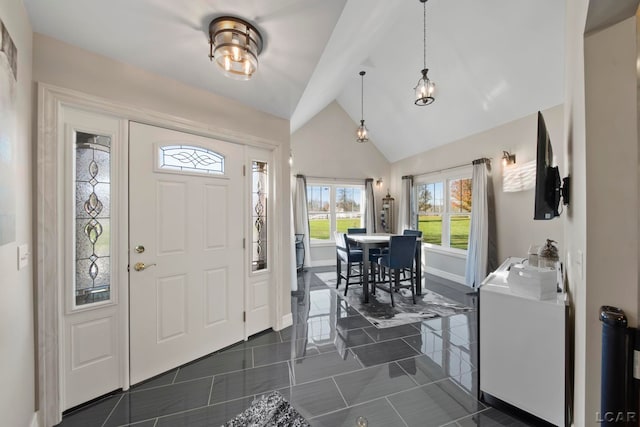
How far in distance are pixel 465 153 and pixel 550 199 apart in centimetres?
319

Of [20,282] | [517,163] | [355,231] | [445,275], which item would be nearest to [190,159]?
[20,282]

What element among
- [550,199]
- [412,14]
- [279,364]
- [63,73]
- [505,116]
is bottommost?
[279,364]

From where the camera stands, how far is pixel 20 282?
4.12ft

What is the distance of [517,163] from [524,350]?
314cm

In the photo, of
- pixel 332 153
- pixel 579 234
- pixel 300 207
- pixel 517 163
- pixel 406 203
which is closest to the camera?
pixel 579 234

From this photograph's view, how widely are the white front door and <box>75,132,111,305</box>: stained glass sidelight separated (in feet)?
0.47

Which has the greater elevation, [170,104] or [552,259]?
[170,104]

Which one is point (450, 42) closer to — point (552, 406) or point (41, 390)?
point (552, 406)

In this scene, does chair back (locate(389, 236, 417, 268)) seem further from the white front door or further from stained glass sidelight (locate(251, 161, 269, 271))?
the white front door

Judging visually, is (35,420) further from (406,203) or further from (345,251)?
(406,203)

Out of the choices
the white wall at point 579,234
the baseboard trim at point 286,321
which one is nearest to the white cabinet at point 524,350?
the white wall at point 579,234

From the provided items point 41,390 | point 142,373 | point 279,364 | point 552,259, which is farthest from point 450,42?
point 41,390

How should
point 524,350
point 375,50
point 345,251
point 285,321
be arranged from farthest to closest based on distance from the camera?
point 375,50, point 345,251, point 285,321, point 524,350

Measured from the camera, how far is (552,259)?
1.94 metres
